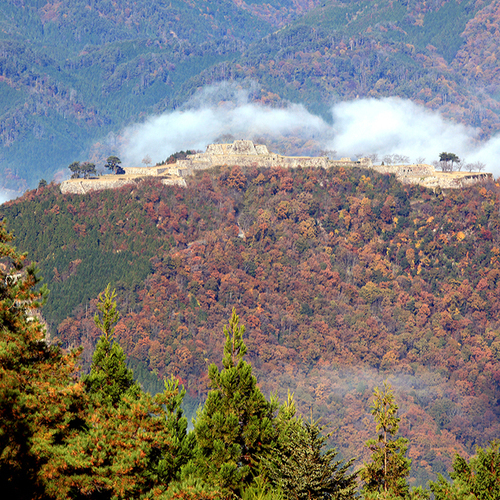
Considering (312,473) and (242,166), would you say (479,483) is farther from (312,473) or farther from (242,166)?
(242,166)

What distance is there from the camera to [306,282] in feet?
555

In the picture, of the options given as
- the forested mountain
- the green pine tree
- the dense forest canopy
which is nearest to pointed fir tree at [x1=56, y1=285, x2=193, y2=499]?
the dense forest canopy

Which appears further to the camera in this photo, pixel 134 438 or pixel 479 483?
pixel 479 483

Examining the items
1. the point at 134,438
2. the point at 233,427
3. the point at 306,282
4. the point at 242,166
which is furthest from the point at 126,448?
the point at 242,166

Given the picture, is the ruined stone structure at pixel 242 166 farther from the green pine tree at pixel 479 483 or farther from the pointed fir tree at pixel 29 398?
Answer: the pointed fir tree at pixel 29 398

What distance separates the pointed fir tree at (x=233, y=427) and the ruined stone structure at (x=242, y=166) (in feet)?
390

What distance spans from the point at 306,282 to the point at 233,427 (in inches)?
5045

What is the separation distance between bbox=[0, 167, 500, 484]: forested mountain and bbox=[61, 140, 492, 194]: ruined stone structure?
1.80 m

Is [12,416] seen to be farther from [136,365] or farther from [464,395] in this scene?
[464,395]

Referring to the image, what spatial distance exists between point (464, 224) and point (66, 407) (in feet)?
462

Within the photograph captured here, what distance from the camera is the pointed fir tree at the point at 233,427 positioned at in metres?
40.7

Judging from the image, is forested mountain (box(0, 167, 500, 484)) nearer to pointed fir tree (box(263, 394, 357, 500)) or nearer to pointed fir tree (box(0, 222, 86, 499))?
pointed fir tree (box(0, 222, 86, 499))

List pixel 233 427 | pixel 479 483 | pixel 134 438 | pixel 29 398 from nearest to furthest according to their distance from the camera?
1. pixel 29 398
2. pixel 134 438
3. pixel 479 483
4. pixel 233 427

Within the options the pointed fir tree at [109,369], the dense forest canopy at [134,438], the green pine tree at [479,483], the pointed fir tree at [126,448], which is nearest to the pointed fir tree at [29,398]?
the dense forest canopy at [134,438]
